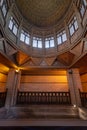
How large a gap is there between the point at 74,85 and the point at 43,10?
29.1 ft

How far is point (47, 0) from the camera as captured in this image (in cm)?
1065

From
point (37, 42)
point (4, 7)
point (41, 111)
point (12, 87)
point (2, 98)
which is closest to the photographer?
point (41, 111)

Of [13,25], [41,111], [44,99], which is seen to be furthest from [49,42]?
[41,111]

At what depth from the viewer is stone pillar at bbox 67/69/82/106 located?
838 cm

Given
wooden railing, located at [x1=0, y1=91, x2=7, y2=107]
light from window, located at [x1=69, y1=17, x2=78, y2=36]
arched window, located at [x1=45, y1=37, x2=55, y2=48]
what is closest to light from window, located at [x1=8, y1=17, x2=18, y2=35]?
arched window, located at [x1=45, y1=37, x2=55, y2=48]

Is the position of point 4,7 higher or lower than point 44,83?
higher

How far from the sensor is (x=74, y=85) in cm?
913

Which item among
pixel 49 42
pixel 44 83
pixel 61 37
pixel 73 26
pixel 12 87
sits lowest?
pixel 12 87

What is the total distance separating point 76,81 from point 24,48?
5955 millimetres

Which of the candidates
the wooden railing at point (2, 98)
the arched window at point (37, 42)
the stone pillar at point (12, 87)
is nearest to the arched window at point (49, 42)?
the arched window at point (37, 42)

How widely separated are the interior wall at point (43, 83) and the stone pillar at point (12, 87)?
7.91 ft

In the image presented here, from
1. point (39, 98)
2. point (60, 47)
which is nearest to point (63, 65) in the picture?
point (60, 47)

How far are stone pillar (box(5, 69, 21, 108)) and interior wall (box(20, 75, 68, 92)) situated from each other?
2.41 m

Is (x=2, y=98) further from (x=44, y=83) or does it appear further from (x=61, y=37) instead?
(x=61, y=37)
